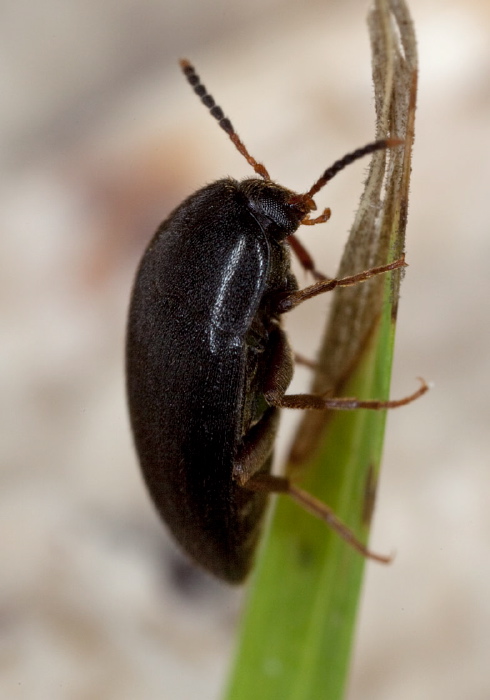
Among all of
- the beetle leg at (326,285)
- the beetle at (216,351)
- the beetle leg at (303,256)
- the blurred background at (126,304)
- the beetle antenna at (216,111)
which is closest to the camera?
the beetle leg at (326,285)

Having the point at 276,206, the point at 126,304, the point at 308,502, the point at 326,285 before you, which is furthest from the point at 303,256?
the point at 126,304

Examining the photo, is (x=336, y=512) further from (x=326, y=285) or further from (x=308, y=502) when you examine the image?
(x=326, y=285)

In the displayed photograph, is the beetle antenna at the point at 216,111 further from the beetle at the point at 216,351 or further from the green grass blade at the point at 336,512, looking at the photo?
the green grass blade at the point at 336,512

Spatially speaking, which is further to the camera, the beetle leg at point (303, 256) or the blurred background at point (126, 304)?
the blurred background at point (126, 304)

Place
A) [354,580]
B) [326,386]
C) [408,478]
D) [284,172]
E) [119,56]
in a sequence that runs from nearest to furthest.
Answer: [354,580], [326,386], [408,478], [284,172], [119,56]

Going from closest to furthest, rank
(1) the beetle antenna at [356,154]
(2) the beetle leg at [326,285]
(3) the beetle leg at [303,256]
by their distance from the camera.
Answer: (1) the beetle antenna at [356,154] → (2) the beetle leg at [326,285] → (3) the beetle leg at [303,256]

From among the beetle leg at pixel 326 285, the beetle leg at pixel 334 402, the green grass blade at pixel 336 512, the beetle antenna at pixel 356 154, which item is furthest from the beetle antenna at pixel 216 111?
the beetle leg at pixel 334 402

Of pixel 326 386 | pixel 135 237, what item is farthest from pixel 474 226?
pixel 326 386

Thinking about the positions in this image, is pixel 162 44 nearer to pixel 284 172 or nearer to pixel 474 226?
pixel 284 172
